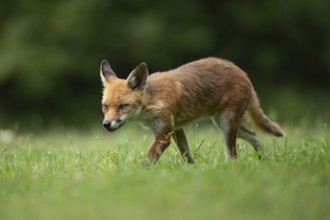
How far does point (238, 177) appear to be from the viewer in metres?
6.40

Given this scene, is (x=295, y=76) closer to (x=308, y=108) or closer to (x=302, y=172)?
(x=308, y=108)

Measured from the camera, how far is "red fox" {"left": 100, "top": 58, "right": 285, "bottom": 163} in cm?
824

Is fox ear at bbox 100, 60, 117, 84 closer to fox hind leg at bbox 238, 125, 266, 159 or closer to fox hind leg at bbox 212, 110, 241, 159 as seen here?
fox hind leg at bbox 212, 110, 241, 159

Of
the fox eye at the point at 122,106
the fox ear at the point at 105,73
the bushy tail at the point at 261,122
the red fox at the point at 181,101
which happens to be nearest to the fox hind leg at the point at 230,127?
the red fox at the point at 181,101

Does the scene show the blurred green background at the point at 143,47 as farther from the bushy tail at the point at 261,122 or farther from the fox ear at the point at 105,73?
the fox ear at the point at 105,73

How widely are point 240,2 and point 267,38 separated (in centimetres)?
149

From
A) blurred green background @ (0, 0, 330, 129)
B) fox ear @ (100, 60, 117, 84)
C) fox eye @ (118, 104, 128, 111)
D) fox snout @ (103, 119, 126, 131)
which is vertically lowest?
blurred green background @ (0, 0, 330, 129)

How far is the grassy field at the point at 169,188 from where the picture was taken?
18.0 ft

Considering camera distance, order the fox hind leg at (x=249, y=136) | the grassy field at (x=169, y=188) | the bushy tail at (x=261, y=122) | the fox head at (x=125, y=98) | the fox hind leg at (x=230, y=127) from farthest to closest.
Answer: the bushy tail at (x=261, y=122), the fox hind leg at (x=249, y=136), the fox hind leg at (x=230, y=127), the fox head at (x=125, y=98), the grassy field at (x=169, y=188)

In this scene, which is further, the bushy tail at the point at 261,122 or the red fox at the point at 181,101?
the bushy tail at the point at 261,122

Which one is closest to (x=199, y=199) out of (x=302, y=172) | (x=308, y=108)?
(x=302, y=172)

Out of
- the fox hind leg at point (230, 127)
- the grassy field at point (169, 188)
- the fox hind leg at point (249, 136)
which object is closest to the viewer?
the grassy field at point (169, 188)

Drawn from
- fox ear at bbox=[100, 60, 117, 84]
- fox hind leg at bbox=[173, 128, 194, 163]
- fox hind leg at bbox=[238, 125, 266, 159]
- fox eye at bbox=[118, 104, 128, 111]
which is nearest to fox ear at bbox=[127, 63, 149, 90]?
fox eye at bbox=[118, 104, 128, 111]

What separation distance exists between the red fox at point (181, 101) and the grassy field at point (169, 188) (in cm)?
44
